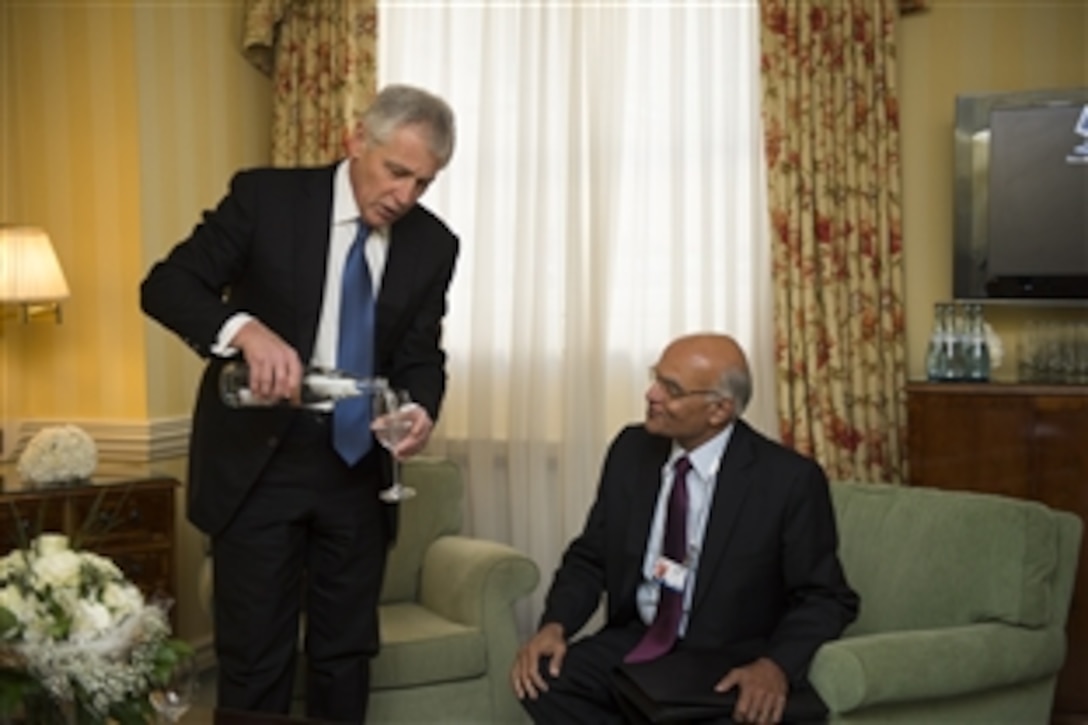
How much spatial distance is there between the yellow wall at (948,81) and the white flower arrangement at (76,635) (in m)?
3.51

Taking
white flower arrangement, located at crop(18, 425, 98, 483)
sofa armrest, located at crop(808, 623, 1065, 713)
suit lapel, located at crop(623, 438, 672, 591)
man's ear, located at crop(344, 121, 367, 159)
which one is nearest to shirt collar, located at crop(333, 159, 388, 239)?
man's ear, located at crop(344, 121, 367, 159)

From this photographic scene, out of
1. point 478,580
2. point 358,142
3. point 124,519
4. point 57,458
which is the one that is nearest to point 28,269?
point 57,458

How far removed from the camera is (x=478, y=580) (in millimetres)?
3926

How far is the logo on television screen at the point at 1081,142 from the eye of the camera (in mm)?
4328

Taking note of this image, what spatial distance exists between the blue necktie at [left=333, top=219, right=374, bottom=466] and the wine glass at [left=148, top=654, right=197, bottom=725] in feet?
3.00

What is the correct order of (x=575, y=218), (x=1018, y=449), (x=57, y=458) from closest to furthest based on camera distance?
(x=57, y=458) → (x=1018, y=449) → (x=575, y=218)

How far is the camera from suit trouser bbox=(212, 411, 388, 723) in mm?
2812

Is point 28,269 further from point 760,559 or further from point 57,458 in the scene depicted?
point 760,559

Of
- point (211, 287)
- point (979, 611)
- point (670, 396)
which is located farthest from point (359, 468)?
point (979, 611)

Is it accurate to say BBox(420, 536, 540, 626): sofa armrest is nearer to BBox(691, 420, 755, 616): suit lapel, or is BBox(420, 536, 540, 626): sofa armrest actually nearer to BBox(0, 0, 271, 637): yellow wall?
BBox(691, 420, 755, 616): suit lapel

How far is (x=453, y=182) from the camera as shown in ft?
17.1

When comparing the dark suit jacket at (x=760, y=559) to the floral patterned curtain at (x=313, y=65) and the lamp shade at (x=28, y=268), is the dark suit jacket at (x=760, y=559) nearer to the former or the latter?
the lamp shade at (x=28, y=268)

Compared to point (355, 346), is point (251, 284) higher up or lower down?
higher up

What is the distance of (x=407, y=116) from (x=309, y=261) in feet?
1.18
